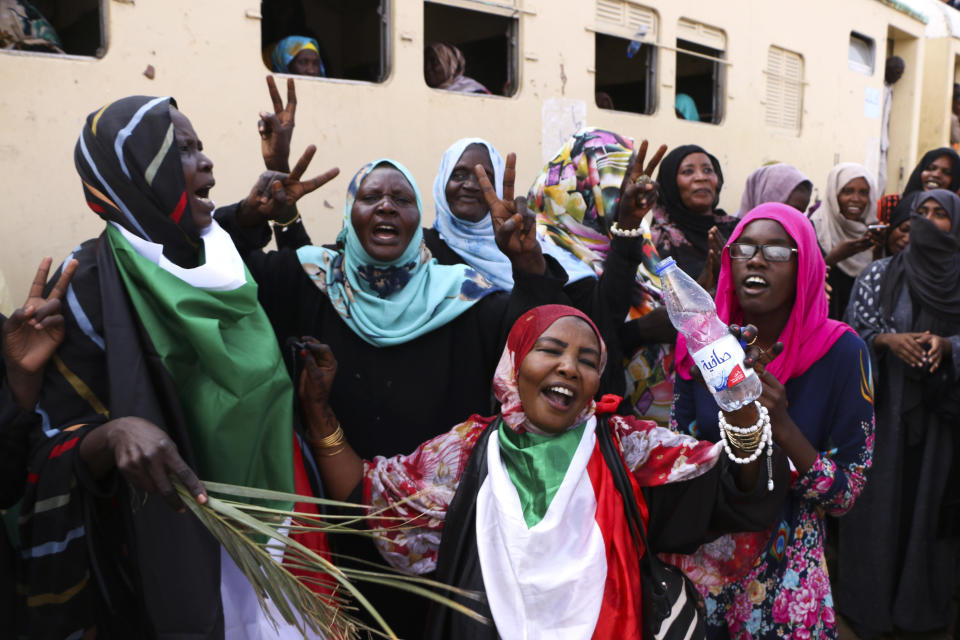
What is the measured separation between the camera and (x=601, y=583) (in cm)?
174

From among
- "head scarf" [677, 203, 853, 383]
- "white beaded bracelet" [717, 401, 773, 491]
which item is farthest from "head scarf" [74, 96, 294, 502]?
"head scarf" [677, 203, 853, 383]

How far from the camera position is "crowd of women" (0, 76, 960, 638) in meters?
1.67

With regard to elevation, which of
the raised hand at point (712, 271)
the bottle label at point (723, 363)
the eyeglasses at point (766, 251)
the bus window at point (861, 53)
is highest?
the bus window at point (861, 53)

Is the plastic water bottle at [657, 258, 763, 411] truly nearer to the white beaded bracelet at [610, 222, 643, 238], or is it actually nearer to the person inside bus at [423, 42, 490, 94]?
the white beaded bracelet at [610, 222, 643, 238]

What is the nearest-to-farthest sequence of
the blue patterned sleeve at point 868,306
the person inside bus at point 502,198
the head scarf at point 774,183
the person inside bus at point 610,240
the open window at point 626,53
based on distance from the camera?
the person inside bus at point 610,240 → the person inside bus at point 502,198 → the blue patterned sleeve at point 868,306 → the head scarf at point 774,183 → the open window at point 626,53

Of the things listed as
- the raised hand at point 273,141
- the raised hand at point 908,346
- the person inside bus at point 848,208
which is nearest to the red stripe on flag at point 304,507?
the raised hand at point 273,141

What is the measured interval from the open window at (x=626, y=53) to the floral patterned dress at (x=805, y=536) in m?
4.07

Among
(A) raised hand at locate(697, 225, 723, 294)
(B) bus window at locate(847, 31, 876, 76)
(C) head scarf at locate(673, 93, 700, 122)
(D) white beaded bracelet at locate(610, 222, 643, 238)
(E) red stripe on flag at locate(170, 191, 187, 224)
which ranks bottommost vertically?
(A) raised hand at locate(697, 225, 723, 294)

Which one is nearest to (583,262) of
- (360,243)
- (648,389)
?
(648,389)

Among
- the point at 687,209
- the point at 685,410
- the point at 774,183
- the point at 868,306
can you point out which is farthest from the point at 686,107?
the point at 685,410

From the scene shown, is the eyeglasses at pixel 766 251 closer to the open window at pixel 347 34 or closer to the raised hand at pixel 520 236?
the raised hand at pixel 520 236

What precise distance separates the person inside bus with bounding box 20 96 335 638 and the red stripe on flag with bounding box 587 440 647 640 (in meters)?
0.73

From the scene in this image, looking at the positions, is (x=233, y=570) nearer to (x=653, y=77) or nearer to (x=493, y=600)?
(x=493, y=600)

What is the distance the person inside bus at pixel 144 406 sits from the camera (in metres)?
1.64
